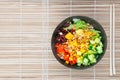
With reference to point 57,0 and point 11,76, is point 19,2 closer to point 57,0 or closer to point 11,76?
point 57,0

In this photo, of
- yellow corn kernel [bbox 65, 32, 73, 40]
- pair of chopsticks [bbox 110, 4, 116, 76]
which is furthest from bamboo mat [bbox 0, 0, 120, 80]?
yellow corn kernel [bbox 65, 32, 73, 40]

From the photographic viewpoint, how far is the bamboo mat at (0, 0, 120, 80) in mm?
1172

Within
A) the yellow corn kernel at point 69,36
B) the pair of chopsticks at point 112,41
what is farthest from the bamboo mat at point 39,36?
the yellow corn kernel at point 69,36

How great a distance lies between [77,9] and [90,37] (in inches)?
6.7

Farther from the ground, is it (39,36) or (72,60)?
(39,36)

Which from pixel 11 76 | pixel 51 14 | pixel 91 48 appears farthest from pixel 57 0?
pixel 11 76

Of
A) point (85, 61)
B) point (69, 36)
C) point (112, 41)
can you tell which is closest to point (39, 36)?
point (69, 36)

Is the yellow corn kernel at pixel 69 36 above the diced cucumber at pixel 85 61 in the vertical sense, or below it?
above

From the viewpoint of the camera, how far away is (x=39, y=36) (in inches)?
46.4

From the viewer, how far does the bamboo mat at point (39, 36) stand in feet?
3.84

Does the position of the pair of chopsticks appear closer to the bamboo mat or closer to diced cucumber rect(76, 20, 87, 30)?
the bamboo mat

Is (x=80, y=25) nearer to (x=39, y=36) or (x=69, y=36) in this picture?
(x=69, y=36)

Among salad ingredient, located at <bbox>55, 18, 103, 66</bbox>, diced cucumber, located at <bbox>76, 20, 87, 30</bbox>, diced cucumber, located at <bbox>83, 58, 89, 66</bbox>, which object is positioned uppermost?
diced cucumber, located at <bbox>76, 20, 87, 30</bbox>

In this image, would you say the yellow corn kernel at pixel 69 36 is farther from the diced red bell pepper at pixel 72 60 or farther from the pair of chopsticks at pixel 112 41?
the pair of chopsticks at pixel 112 41
